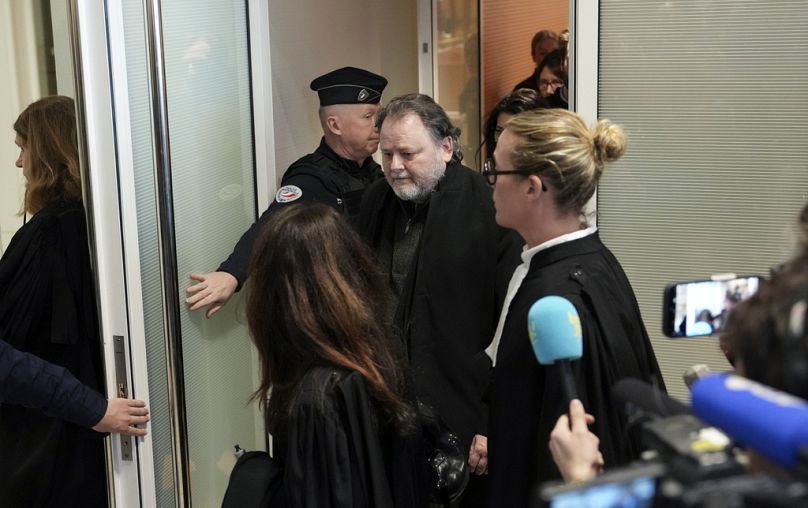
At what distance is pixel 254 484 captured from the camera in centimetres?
192

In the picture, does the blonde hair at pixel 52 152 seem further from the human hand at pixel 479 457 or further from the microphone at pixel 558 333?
the microphone at pixel 558 333

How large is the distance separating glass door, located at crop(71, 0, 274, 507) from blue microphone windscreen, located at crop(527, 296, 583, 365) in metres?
1.31

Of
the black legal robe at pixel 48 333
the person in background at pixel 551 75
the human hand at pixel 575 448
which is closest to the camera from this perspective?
the human hand at pixel 575 448

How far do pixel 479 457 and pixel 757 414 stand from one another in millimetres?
1867

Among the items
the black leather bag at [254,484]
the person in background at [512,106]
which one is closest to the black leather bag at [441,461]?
the black leather bag at [254,484]

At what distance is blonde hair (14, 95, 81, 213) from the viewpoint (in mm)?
2682

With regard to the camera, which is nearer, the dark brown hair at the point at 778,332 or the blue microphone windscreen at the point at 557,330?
the dark brown hair at the point at 778,332

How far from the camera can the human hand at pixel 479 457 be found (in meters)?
2.72

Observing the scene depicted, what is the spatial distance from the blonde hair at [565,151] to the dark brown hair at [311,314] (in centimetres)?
45

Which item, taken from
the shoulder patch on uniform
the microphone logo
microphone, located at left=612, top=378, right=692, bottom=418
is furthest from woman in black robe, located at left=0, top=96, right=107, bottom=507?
microphone, located at left=612, top=378, right=692, bottom=418

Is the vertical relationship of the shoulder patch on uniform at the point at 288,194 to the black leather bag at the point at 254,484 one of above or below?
above

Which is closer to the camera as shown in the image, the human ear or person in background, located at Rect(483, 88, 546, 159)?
the human ear

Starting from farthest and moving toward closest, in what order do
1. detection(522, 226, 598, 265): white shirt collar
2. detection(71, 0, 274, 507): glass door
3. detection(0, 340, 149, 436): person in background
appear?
1. detection(71, 0, 274, 507): glass door
2. detection(0, 340, 149, 436): person in background
3. detection(522, 226, 598, 265): white shirt collar

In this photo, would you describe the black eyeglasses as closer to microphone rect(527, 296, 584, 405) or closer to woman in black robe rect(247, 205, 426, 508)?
woman in black robe rect(247, 205, 426, 508)
